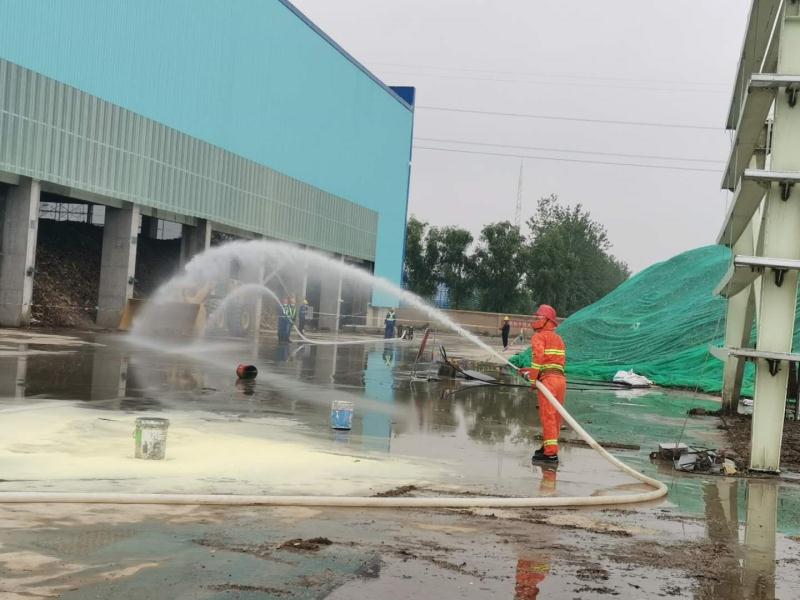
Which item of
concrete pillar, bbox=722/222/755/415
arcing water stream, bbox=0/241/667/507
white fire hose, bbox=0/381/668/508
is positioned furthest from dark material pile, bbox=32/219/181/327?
white fire hose, bbox=0/381/668/508

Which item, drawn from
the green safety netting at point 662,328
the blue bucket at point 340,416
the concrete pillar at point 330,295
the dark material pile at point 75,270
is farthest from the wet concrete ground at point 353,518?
the concrete pillar at point 330,295

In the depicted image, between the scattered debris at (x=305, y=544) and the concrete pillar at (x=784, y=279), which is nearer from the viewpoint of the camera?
the scattered debris at (x=305, y=544)

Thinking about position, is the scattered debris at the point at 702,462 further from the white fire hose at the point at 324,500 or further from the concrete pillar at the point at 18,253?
the concrete pillar at the point at 18,253

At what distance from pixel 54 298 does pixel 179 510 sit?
98.6 feet

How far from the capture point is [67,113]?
31984 millimetres

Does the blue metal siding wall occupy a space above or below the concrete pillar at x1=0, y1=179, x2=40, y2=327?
above

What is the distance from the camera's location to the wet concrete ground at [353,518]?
558 cm

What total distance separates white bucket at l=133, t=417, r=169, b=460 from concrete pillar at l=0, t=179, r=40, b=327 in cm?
2329

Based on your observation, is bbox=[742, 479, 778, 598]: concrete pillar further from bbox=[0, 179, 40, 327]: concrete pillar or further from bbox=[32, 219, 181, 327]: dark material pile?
bbox=[32, 219, 181, 327]: dark material pile

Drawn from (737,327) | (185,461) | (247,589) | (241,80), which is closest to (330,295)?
(241,80)

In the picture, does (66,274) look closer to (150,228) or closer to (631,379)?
(150,228)

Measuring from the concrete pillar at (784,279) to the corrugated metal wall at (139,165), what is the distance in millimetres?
24615

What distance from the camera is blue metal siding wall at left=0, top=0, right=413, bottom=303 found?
32.0 meters

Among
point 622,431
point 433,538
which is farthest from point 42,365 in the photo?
point 433,538
